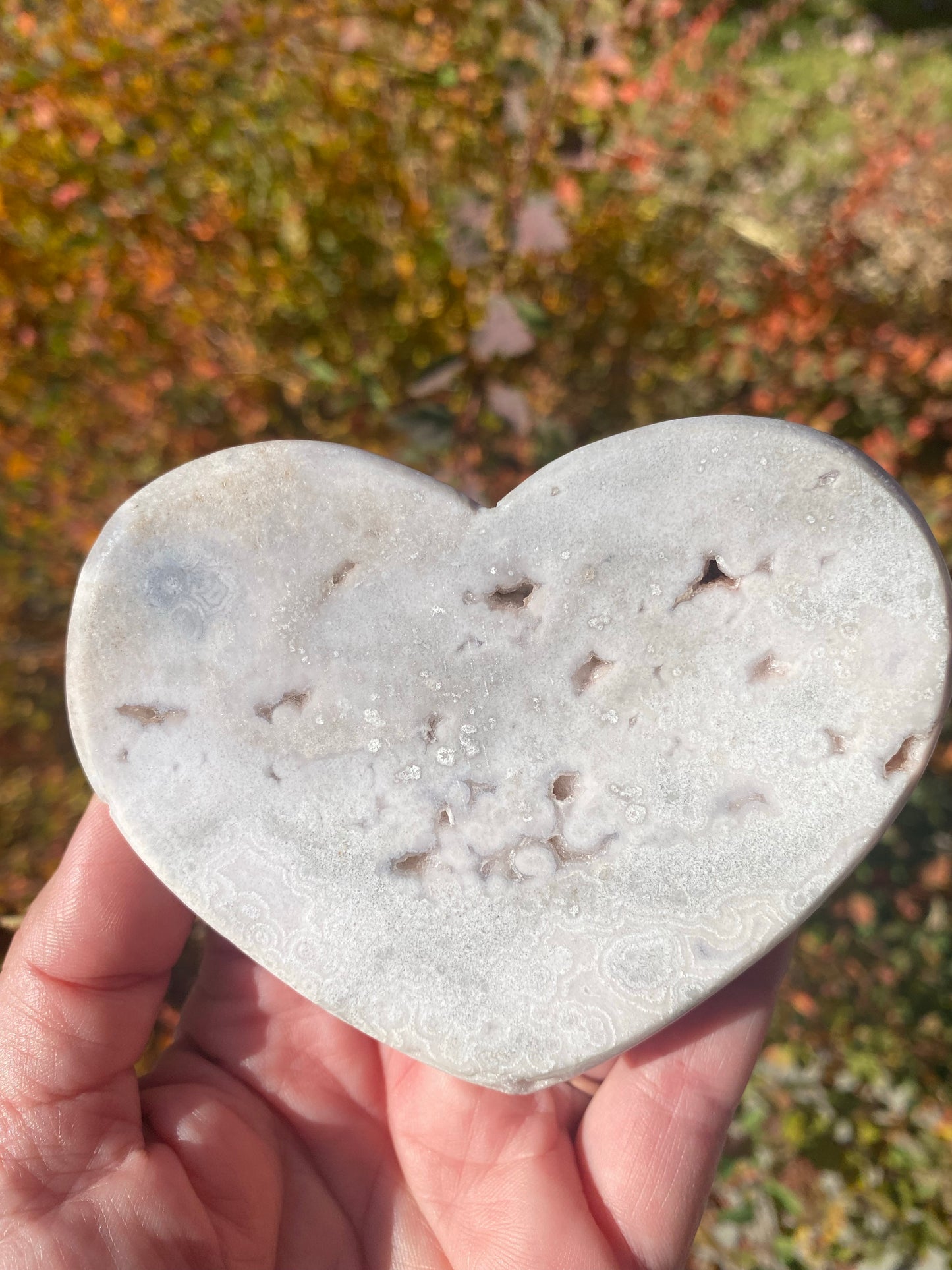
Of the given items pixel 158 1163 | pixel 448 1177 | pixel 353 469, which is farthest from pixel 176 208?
pixel 448 1177

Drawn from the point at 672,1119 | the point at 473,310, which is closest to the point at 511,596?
the point at 473,310

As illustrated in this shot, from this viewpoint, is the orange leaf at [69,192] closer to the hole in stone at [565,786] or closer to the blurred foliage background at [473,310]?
the blurred foliage background at [473,310]

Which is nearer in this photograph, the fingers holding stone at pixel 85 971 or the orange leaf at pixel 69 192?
the fingers holding stone at pixel 85 971

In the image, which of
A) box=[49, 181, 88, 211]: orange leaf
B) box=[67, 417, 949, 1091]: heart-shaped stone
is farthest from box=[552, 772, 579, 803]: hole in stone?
box=[49, 181, 88, 211]: orange leaf

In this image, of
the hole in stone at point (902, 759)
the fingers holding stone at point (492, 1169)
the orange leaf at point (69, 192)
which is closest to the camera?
the hole in stone at point (902, 759)

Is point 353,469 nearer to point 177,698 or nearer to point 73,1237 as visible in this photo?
point 177,698

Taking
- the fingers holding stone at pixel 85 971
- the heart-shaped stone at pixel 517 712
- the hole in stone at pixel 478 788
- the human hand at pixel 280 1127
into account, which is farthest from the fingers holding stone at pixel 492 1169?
the hole in stone at pixel 478 788

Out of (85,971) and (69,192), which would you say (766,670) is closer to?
(85,971)
